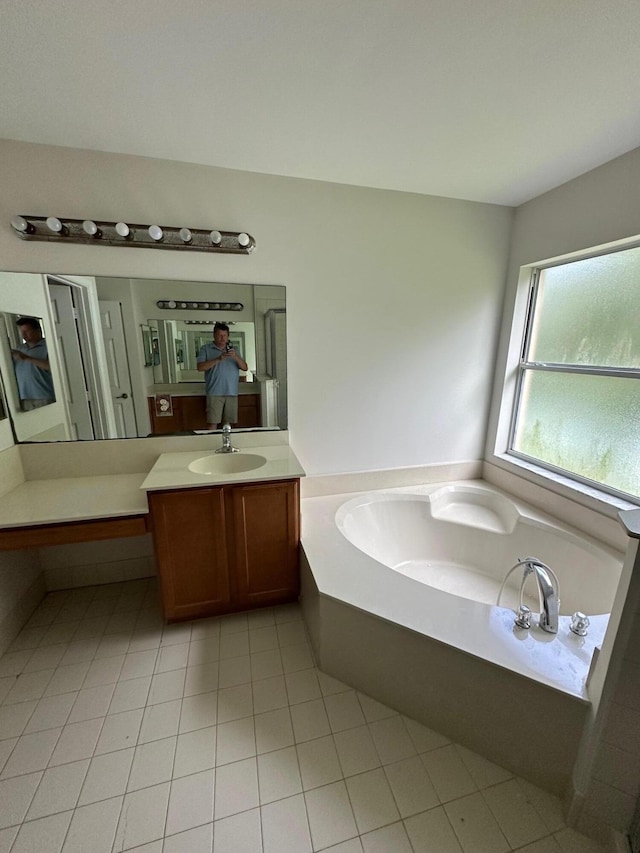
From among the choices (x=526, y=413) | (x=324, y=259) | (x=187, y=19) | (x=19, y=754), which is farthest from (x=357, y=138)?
(x=19, y=754)

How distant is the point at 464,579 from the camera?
215 centimetres

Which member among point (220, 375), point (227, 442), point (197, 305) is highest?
point (197, 305)

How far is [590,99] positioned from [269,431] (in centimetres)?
202

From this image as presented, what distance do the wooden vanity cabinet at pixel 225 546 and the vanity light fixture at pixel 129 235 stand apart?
4.15ft

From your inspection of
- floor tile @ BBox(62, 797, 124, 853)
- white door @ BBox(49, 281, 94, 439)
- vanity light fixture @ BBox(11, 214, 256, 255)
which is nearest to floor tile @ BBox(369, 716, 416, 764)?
floor tile @ BBox(62, 797, 124, 853)

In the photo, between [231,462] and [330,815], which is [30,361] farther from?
[330,815]

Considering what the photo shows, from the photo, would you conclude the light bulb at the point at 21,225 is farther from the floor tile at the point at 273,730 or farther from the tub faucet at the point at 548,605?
the tub faucet at the point at 548,605

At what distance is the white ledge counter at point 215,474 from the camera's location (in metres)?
1.64

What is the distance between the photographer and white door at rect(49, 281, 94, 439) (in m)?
Result: 1.73

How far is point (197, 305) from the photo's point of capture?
1890mm

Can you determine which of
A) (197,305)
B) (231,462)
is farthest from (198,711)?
(197,305)

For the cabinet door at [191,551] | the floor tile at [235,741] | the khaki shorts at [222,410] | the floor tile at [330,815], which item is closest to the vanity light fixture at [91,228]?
the khaki shorts at [222,410]

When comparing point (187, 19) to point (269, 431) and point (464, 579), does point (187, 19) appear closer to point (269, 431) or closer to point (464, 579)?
point (269, 431)

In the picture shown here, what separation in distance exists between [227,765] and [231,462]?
130cm
